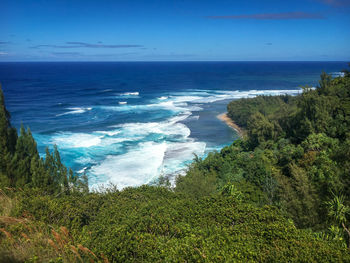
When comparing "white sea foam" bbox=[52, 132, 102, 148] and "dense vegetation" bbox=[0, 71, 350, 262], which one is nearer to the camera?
"dense vegetation" bbox=[0, 71, 350, 262]

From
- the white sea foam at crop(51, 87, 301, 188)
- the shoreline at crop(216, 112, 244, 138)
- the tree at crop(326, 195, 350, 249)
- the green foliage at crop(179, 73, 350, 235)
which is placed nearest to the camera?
the tree at crop(326, 195, 350, 249)

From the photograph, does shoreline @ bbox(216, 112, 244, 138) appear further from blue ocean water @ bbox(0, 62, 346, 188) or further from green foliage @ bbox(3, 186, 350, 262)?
green foliage @ bbox(3, 186, 350, 262)

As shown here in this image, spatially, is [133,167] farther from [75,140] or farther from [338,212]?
[338,212]

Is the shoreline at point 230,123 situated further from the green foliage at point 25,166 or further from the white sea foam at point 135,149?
the green foliage at point 25,166

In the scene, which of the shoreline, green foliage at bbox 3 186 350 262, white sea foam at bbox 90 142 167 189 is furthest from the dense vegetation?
the shoreline

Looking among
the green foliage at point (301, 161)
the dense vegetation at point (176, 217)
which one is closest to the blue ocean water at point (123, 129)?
the green foliage at point (301, 161)

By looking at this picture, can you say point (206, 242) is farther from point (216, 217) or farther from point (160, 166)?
point (160, 166)

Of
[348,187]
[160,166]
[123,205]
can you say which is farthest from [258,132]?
[123,205]

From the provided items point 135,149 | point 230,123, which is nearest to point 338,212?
point 135,149
